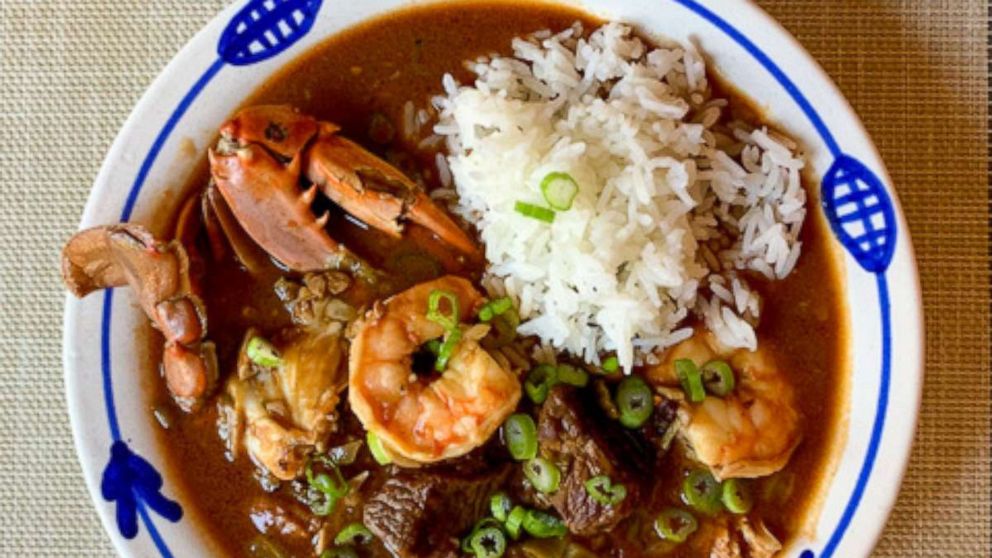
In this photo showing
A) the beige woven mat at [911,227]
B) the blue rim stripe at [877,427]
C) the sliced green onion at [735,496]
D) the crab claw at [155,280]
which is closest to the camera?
the crab claw at [155,280]

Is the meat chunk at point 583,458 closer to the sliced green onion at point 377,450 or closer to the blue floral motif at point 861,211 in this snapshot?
the sliced green onion at point 377,450

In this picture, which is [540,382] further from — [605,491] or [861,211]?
[861,211]

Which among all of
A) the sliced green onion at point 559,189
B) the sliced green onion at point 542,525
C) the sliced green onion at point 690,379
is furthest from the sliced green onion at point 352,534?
the sliced green onion at point 559,189

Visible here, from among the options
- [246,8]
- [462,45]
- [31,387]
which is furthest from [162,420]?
[462,45]

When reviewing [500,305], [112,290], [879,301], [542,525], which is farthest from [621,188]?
[112,290]

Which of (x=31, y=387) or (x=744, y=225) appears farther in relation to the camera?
(x=31, y=387)

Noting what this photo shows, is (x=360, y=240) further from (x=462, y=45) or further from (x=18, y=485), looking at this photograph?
(x=18, y=485)
